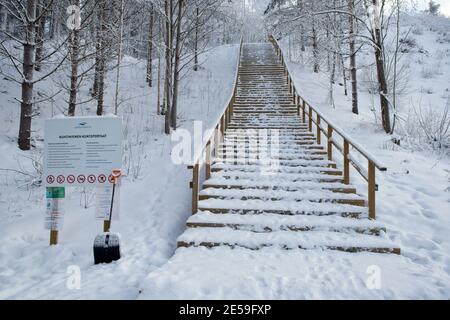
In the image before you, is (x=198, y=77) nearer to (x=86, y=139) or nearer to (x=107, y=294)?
(x=86, y=139)

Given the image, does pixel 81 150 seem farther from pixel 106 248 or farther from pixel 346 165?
pixel 346 165

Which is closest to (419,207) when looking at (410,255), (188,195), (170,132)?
(410,255)

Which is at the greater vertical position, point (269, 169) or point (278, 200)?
point (269, 169)

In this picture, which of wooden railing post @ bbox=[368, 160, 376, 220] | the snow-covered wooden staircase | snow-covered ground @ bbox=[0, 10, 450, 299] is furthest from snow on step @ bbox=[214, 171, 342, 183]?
Result: wooden railing post @ bbox=[368, 160, 376, 220]

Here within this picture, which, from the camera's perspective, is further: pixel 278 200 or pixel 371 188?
pixel 278 200

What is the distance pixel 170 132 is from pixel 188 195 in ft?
17.3

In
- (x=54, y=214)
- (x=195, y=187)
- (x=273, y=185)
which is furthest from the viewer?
(x=273, y=185)

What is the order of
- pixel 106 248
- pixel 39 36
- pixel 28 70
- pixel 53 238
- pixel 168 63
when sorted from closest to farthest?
pixel 106 248 < pixel 53 238 < pixel 28 70 < pixel 39 36 < pixel 168 63

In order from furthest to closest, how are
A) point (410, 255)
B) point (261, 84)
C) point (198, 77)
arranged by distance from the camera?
1. point (198, 77)
2. point (261, 84)
3. point (410, 255)

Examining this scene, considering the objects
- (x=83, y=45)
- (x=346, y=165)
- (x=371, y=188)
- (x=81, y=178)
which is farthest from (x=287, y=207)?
(x=83, y=45)

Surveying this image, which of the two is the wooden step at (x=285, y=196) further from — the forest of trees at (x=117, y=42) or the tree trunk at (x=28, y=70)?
the tree trunk at (x=28, y=70)

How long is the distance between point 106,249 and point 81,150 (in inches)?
57.5

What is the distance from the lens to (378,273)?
358cm

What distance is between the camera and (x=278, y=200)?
17.7 ft
